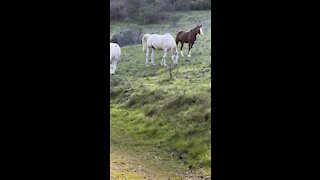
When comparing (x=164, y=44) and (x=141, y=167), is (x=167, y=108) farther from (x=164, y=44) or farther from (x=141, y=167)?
(x=164, y=44)

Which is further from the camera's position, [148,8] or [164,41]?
[148,8]

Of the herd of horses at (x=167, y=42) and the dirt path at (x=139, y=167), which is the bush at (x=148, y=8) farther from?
the dirt path at (x=139, y=167)

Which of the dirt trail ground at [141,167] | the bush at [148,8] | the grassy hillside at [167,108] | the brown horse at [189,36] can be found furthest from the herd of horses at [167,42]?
the dirt trail ground at [141,167]

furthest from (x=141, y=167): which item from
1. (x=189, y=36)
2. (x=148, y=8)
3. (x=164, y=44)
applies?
(x=148, y=8)

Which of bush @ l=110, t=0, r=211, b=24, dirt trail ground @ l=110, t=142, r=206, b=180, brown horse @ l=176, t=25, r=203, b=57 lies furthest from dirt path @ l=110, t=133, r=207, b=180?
bush @ l=110, t=0, r=211, b=24

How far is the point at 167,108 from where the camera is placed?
18.8 feet

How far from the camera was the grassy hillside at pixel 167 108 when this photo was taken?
459 cm

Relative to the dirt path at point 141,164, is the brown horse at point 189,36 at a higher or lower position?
higher
